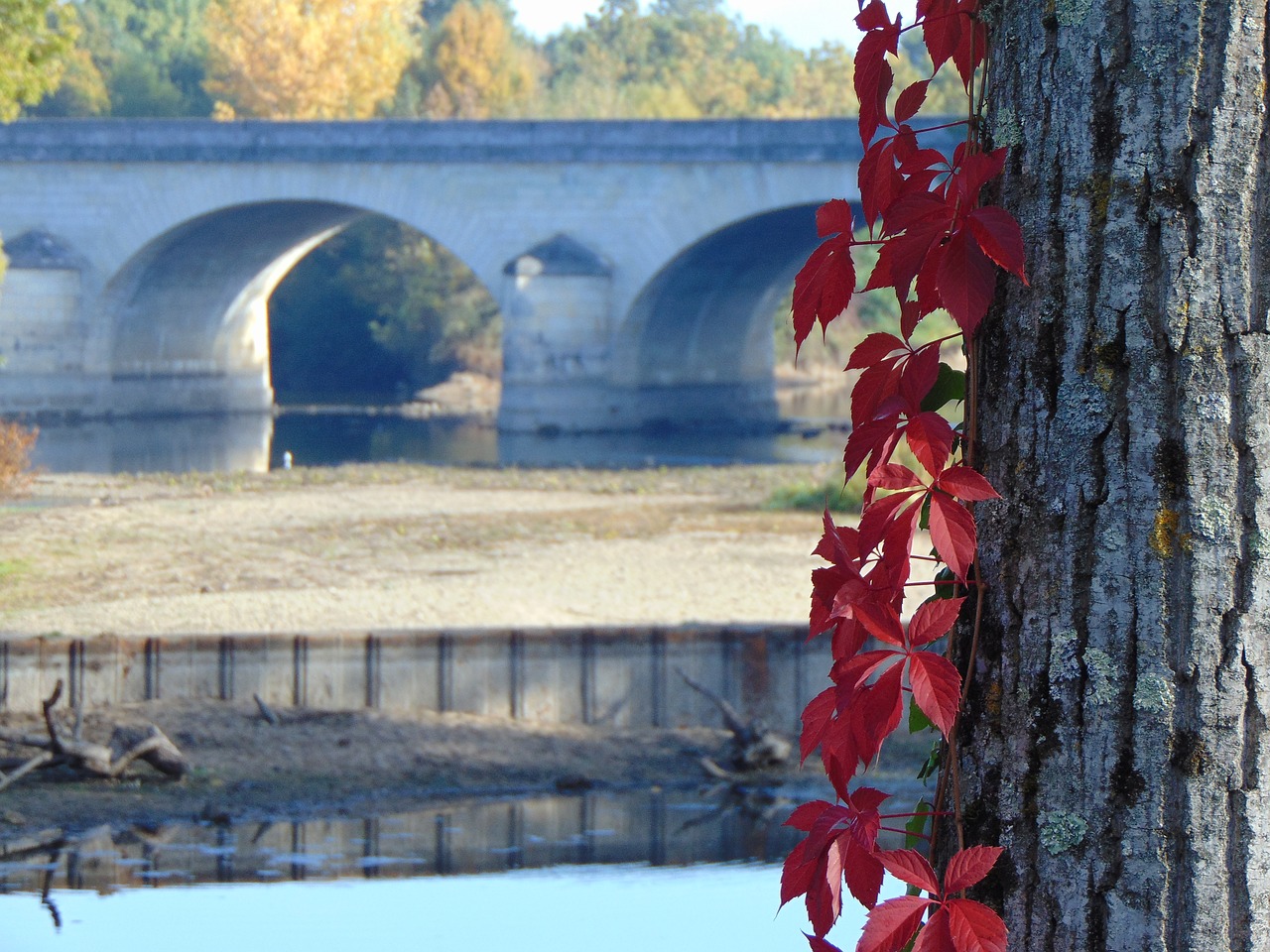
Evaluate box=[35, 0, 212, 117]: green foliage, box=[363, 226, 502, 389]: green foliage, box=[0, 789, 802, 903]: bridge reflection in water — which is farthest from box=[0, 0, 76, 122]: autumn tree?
box=[35, 0, 212, 117]: green foliage

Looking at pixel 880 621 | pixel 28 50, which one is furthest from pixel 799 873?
pixel 28 50

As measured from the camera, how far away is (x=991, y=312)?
158 cm

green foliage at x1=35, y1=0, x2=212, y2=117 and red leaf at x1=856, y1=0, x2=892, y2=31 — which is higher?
green foliage at x1=35, y1=0, x2=212, y2=117

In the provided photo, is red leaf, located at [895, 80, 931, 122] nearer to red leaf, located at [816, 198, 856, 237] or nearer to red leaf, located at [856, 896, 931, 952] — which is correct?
red leaf, located at [816, 198, 856, 237]

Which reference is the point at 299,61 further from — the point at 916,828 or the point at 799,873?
the point at 799,873

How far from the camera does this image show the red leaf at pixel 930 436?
5.02 feet

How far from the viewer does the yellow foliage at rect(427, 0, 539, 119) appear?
162 ft

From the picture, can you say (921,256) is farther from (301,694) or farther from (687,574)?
(687,574)

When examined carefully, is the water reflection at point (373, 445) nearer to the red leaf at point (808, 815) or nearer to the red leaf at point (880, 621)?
the red leaf at point (808, 815)

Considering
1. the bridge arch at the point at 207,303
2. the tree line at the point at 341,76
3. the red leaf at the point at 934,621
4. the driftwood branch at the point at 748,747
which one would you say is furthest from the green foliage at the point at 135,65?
the red leaf at the point at 934,621

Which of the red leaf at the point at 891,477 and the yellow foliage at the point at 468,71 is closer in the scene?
the red leaf at the point at 891,477

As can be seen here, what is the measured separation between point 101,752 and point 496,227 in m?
25.3

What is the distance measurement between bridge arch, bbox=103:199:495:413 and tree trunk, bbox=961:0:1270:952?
102 ft

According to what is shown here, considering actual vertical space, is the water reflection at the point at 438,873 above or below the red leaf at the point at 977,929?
below
